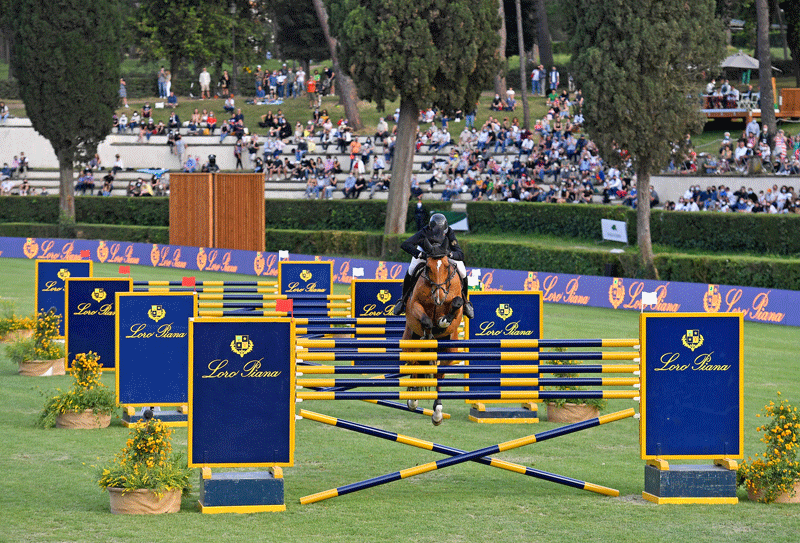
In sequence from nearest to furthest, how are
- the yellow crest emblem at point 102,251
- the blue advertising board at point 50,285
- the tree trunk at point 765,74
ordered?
1. the blue advertising board at point 50,285
2. the yellow crest emblem at point 102,251
3. the tree trunk at point 765,74

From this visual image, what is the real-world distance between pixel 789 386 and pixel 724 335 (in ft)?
24.6

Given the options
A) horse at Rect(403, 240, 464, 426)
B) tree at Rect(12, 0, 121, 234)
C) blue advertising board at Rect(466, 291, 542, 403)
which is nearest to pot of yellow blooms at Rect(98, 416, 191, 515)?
horse at Rect(403, 240, 464, 426)

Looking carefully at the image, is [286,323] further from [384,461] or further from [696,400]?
[696,400]

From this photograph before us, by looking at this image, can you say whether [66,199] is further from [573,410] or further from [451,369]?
[451,369]

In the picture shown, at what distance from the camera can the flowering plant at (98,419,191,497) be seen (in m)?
8.95

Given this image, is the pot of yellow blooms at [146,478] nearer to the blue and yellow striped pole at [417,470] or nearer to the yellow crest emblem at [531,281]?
the blue and yellow striped pole at [417,470]

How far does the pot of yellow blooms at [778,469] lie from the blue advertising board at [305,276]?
35.4 ft

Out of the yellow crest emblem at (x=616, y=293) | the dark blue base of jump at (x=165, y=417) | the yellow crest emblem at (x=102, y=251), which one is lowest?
the dark blue base of jump at (x=165, y=417)

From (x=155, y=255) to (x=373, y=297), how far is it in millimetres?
22143

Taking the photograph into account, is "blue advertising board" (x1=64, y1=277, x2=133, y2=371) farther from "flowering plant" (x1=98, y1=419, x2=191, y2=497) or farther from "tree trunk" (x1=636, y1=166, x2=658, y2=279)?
"tree trunk" (x1=636, y1=166, x2=658, y2=279)

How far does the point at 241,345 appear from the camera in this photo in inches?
355

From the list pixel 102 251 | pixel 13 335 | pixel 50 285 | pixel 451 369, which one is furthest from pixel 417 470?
pixel 102 251

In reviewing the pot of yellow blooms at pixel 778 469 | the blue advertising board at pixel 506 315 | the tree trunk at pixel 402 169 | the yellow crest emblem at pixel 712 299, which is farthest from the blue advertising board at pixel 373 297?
the tree trunk at pixel 402 169

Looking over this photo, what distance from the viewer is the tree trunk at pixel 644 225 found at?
1188 inches
